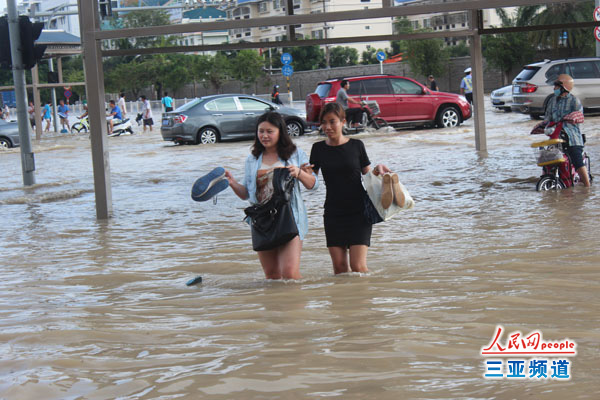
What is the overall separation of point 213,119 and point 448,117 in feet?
22.4

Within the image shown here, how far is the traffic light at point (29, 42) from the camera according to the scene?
14305 millimetres

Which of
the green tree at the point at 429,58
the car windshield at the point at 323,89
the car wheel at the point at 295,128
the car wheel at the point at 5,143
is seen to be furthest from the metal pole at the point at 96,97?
the green tree at the point at 429,58

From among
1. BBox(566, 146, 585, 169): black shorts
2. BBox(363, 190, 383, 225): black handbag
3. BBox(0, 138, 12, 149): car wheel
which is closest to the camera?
BBox(363, 190, 383, 225): black handbag

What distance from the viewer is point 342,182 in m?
5.83

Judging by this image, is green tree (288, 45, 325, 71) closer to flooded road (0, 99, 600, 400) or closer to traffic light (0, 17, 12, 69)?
traffic light (0, 17, 12, 69)

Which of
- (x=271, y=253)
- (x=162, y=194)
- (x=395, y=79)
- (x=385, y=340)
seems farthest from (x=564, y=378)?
(x=395, y=79)

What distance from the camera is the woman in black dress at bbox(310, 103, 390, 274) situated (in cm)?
579

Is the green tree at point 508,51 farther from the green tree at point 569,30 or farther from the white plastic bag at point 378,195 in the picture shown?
the white plastic bag at point 378,195

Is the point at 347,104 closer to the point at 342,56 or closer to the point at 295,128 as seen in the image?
the point at 295,128

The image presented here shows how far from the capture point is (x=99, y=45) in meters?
10.6

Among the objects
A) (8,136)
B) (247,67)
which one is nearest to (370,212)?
(8,136)

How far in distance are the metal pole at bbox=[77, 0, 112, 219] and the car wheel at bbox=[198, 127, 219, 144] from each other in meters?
12.9

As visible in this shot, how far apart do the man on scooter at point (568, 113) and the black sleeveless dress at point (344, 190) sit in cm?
558

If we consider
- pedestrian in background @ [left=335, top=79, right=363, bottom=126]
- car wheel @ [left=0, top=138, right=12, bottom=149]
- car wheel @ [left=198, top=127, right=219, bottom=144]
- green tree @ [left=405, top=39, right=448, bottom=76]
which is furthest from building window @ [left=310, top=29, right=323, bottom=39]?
green tree @ [left=405, top=39, right=448, bottom=76]
